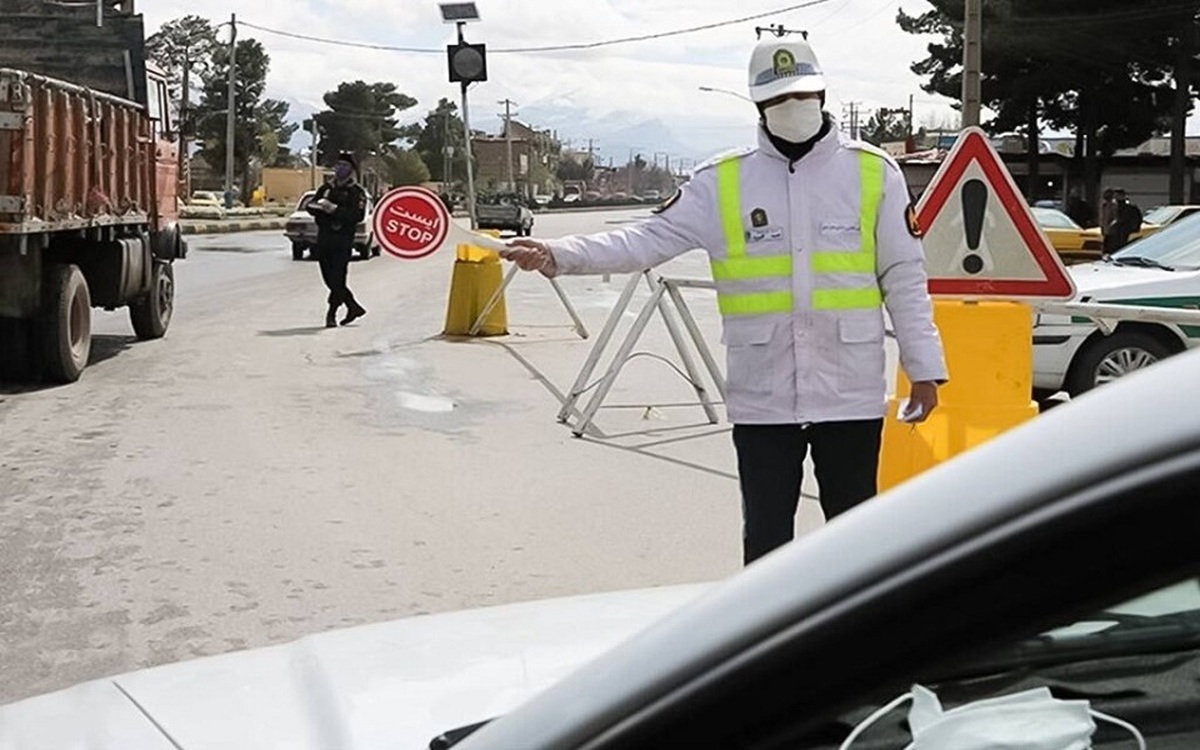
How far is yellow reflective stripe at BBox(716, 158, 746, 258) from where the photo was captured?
14.1 ft

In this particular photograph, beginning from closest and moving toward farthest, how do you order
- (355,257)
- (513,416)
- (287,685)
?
(287,685)
(513,416)
(355,257)

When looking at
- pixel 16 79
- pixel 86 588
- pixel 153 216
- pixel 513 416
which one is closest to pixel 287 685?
pixel 86 588

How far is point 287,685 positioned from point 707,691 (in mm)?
1198

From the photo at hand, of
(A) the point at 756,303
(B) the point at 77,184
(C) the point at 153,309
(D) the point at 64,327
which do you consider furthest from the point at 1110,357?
(C) the point at 153,309

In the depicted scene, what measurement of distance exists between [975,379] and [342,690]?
4.42m

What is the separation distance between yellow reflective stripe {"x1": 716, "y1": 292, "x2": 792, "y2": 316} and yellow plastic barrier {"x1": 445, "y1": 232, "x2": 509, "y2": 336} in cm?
1110

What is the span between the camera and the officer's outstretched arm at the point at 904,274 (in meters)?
4.36

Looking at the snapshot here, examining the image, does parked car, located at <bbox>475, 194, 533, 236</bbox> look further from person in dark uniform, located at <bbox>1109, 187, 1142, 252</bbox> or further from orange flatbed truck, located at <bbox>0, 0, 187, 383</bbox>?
orange flatbed truck, located at <bbox>0, 0, 187, 383</bbox>

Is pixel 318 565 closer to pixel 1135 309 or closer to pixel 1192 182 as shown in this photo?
pixel 1135 309

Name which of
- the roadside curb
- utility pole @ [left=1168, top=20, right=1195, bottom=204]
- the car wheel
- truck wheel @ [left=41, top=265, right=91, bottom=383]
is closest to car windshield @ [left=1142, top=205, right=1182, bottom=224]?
utility pole @ [left=1168, top=20, right=1195, bottom=204]

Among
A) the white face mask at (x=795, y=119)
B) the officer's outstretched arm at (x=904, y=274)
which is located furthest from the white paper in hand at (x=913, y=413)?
the white face mask at (x=795, y=119)

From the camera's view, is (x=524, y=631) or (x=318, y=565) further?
(x=318, y=565)

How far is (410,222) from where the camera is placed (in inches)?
273

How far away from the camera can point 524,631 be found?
2549 millimetres
